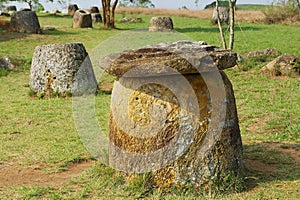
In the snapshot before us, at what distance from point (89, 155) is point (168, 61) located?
2.45m

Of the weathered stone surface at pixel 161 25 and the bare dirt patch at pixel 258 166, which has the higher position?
the weathered stone surface at pixel 161 25

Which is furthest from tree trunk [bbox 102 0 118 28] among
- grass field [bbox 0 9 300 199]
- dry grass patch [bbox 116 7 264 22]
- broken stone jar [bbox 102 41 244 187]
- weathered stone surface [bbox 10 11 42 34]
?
broken stone jar [bbox 102 41 244 187]

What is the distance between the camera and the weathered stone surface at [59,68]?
1089 centimetres

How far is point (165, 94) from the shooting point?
503 centimetres

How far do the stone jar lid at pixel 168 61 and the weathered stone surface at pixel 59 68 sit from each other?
227 inches

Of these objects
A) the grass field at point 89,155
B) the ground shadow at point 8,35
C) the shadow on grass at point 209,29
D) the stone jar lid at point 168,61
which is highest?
the stone jar lid at point 168,61

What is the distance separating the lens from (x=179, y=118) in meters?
5.00

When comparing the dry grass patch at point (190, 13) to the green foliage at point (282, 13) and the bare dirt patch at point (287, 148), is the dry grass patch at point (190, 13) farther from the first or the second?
the bare dirt patch at point (287, 148)

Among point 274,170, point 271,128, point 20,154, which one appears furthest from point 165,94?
point 271,128

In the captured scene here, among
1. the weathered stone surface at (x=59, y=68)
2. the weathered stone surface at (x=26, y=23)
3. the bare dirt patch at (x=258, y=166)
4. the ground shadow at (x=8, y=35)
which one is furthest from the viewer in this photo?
the weathered stone surface at (x=26, y=23)

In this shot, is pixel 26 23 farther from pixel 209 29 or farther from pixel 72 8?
pixel 72 8

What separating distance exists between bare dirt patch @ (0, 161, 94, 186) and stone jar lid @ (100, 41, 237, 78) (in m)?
1.49

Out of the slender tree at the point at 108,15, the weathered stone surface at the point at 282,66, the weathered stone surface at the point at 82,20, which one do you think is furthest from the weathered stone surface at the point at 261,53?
the weathered stone surface at the point at 82,20

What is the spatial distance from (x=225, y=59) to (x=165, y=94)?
2.29 ft
